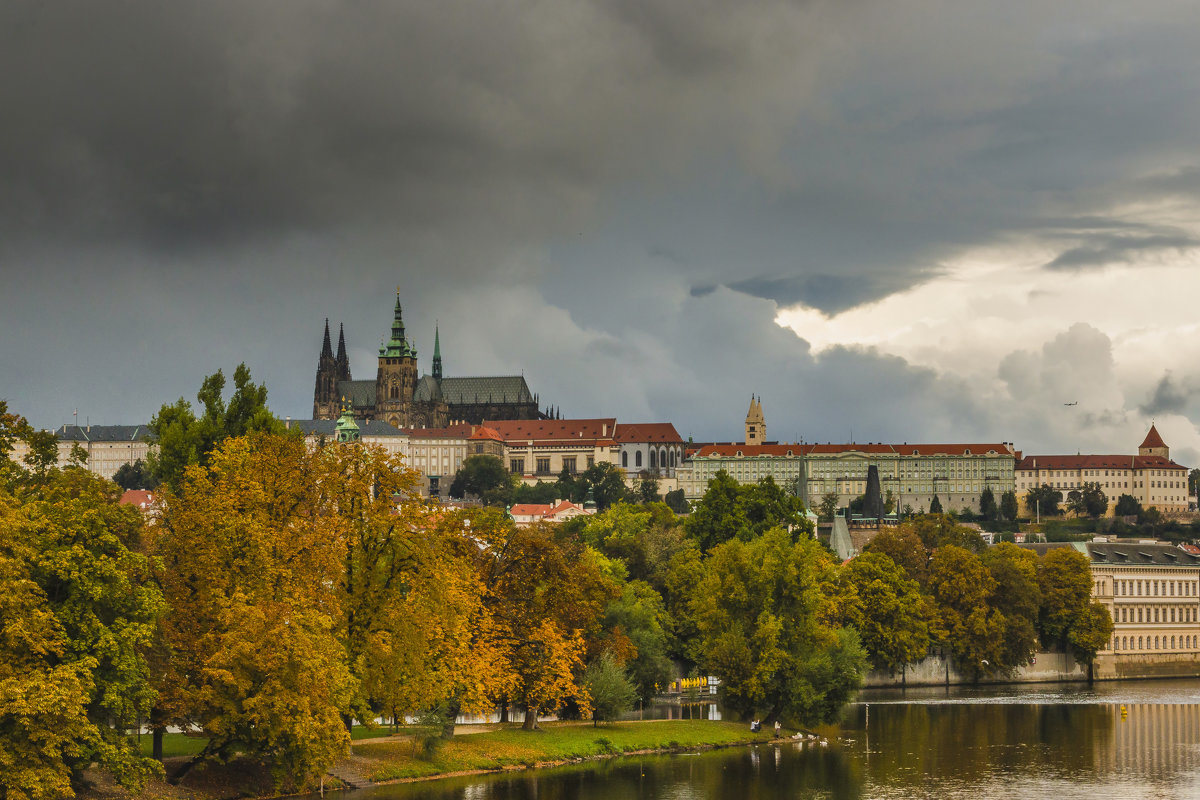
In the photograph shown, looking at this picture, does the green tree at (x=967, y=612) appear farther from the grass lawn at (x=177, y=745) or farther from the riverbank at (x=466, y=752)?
the grass lawn at (x=177, y=745)

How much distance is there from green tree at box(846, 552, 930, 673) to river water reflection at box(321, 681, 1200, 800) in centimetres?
1317

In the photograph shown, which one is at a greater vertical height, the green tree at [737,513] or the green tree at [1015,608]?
the green tree at [737,513]

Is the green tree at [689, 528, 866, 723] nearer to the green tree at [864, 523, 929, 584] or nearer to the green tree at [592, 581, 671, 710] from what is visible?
the green tree at [592, 581, 671, 710]

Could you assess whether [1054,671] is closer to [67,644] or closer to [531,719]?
[531,719]

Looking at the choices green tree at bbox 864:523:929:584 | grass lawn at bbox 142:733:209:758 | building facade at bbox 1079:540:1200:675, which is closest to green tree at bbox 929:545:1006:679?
green tree at bbox 864:523:929:584

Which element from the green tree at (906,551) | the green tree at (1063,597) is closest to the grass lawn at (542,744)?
the green tree at (906,551)

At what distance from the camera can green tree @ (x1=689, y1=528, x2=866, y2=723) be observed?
68.2 m

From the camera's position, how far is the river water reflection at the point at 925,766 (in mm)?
53094

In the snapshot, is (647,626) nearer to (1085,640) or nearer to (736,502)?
(736,502)

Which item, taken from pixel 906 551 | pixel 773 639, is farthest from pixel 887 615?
pixel 773 639

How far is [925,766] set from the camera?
6047cm

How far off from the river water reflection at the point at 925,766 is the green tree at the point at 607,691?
320cm

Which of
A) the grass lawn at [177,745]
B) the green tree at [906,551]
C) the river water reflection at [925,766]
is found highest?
the green tree at [906,551]

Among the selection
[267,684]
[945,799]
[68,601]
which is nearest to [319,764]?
[267,684]
